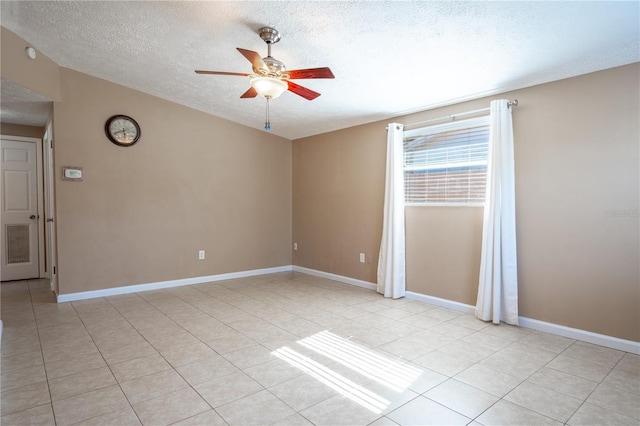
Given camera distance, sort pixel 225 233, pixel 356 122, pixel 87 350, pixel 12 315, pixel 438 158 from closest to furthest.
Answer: pixel 87 350
pixel 12 315
pixel 438 158
pixel 356 122
pixel 225 233

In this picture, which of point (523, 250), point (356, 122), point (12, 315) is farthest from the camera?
point (356, 122)

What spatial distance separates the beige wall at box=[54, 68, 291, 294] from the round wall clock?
2.9 inches

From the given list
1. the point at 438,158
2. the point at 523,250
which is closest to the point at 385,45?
the point at 438,158

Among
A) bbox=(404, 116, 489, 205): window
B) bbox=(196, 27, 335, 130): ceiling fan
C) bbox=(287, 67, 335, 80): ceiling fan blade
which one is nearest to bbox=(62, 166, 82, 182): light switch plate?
bbox=(196, 27, 335, 130): ceiling fan

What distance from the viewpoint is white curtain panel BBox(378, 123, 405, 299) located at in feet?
14.0

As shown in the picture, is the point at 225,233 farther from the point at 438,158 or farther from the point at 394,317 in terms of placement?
the point at 438,158

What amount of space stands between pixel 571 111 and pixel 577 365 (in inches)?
84.5

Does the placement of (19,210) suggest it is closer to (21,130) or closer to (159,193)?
(21,130)

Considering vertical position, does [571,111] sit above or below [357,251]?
above

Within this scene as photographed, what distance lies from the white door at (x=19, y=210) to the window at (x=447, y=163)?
5.62 m

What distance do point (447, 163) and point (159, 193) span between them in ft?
12.6

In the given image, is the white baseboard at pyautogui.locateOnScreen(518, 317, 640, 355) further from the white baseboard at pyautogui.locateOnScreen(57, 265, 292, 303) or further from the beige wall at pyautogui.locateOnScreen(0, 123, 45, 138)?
the beige wall at pyautogui.locateOnScreen(0, 123, 45, 138)

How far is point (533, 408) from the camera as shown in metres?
1.97

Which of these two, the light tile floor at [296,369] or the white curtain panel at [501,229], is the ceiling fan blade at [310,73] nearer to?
the white curtain panel at [501,229]
